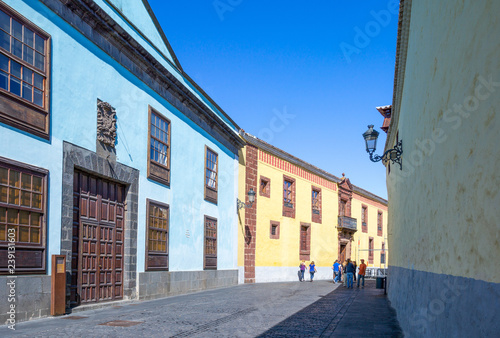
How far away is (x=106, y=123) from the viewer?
12328 millimetres

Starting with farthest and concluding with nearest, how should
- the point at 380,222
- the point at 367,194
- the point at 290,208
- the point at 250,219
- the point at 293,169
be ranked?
the point at 380,222
the point at 367,194
the point at 293,169
the point at 290,208
the point at 250,219

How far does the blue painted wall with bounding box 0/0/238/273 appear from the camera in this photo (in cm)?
1007

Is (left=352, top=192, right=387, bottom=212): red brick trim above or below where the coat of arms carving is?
below

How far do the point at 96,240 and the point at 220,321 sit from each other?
13.4 ft

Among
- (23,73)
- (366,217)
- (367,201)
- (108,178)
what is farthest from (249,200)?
(367,201)

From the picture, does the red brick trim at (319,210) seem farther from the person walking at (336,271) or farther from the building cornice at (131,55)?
the building cornice at (131,55)

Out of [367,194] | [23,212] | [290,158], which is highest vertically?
[290,158]

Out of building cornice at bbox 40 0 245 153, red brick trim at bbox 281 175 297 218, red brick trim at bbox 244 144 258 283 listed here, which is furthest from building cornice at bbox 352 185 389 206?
building cornice at bbox 40 0 245 153

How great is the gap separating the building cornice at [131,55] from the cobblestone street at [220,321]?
632cm

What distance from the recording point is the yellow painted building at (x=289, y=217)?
24.4 m

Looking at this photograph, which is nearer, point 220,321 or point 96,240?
point 220,321

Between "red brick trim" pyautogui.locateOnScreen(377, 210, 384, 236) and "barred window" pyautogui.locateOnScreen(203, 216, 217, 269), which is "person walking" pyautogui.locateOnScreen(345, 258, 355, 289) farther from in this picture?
"red brick trim" pyautogui.locateOnScreen(377, 210, 384, 236)

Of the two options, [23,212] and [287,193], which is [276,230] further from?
[23,212]

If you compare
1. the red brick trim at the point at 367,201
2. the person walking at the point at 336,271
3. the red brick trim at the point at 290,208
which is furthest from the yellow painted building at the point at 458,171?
the red brick trim at the point at 367,201
